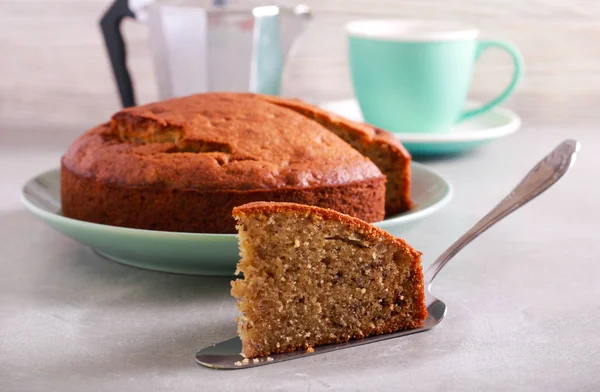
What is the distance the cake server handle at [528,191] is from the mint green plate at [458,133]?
1.79ft

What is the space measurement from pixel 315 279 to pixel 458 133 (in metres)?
1.04

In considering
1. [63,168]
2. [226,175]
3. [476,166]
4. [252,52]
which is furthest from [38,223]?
[476,166]

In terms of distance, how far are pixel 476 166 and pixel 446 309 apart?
862mm


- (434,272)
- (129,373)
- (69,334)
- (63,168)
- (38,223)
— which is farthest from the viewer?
(38,223)

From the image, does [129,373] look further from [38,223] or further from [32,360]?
[38,223]

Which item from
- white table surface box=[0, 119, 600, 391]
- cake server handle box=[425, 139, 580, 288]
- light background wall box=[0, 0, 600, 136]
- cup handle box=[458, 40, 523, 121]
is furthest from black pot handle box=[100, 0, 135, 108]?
cake server handle box=[425, 139, 580, 288]

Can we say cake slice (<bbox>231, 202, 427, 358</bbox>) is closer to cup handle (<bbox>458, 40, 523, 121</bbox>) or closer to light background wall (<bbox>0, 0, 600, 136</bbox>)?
cup handle (<bbox>458, 40, 523, 121</bbox>)

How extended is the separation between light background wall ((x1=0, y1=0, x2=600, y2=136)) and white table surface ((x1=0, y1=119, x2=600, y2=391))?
82 cm

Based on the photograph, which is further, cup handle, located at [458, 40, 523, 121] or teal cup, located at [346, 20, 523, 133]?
cup handle, located at [458, 40, 523, 121]

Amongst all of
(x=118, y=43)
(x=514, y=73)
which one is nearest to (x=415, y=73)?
(x=514, y=73)

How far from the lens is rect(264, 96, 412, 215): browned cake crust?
51.4 inches

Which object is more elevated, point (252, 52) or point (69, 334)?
point (252, 52)

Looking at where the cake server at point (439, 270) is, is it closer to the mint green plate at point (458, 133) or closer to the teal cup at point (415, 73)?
the mint green plate at point (458, 133)

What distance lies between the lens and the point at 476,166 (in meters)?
1.84
